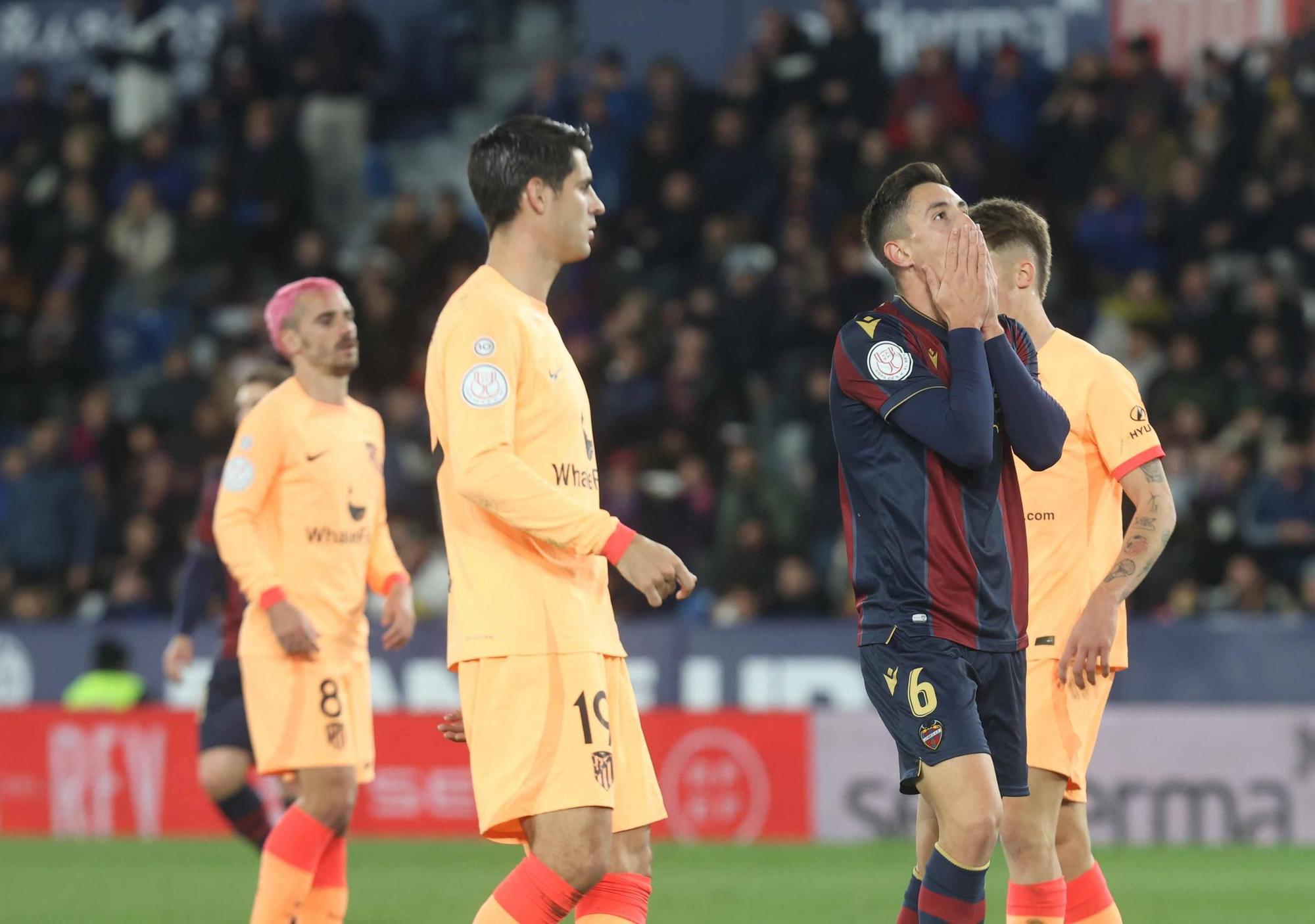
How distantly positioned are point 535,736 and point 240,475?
107 inches

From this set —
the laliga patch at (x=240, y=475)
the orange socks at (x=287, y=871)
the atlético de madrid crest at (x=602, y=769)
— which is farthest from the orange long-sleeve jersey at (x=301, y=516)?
the atlético de madrid crest at (x=602, y=769)

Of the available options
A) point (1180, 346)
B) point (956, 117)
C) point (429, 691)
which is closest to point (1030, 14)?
point (956, 117)

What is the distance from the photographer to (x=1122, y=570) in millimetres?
5543

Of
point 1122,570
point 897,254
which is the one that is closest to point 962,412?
point 897,254

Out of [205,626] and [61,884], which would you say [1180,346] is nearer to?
[205,626]

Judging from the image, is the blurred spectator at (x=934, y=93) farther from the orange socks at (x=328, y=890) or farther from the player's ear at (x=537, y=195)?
the player's ear at (x=537, y=195)

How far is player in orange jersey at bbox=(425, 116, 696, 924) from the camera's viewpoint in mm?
4605

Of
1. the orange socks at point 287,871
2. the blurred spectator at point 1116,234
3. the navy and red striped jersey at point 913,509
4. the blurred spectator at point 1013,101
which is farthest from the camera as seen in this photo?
the blurred spectator at point 1013,101

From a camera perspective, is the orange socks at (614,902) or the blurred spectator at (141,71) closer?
the orange socks at (614,902)

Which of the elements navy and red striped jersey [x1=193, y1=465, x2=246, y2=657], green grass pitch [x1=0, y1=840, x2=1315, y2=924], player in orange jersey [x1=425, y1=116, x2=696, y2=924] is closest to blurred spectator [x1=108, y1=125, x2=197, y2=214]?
green grass pitch [x1=0, y1=840, x2=1315, y2=924]

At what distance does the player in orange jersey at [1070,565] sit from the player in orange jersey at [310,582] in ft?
7.17

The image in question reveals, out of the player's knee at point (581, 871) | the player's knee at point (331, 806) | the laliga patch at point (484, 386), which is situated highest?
the laliga patch at point (484, 386)

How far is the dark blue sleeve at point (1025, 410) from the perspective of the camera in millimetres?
4773

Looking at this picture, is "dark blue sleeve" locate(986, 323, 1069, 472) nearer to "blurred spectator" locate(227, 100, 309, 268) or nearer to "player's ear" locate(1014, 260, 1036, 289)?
"player's ear" locate(1014, 260, 1036, 289)
